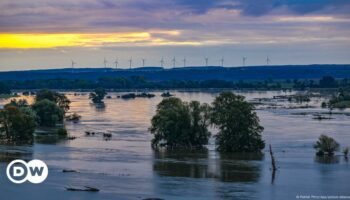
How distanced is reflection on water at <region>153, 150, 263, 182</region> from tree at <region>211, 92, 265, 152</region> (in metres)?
1.25

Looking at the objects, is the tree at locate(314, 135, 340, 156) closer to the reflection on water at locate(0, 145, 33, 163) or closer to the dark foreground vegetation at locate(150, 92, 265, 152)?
the dark foreground vegetation at locate(150, 92, 265, 152)

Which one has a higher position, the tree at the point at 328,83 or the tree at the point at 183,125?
the tree at the point at 328,83

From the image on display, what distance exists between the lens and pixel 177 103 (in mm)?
51562

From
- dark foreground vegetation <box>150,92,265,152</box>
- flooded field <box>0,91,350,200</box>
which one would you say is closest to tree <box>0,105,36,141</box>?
flooded field <box>0,91,350,200</box>

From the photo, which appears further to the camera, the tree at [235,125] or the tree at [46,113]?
the tree at [46,113]

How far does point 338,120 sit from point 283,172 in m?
35.9

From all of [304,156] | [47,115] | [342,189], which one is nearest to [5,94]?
[47,115]

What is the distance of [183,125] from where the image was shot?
49.7m

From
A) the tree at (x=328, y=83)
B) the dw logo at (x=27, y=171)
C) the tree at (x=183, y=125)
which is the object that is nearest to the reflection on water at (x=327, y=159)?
the tree at (x=183, y=125)

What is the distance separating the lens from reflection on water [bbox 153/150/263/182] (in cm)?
3938

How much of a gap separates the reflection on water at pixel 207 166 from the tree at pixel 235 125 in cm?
125

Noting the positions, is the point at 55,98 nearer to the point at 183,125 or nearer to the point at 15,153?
the point at 15,153

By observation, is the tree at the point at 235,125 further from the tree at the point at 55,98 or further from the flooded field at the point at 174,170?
the tree at the point at 55,98

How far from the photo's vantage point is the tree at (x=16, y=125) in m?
54.3
